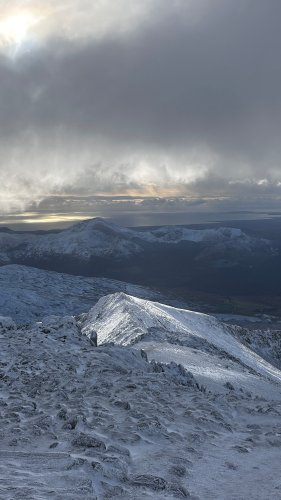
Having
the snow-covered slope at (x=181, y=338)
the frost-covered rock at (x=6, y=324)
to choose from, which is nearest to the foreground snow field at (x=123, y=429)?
the snow-covered slope at (x=181, y=338)

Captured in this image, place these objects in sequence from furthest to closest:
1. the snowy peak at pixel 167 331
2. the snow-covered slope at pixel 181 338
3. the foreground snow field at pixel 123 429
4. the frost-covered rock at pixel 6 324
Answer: the snowy peak at pixel 167 331
the frost-covered rock at pixel 6 324
the snow-covered slope at pixel 181 338
the foreground snow field at pixel 123 429

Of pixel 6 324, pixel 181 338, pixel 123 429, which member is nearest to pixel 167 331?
pixel 181 338

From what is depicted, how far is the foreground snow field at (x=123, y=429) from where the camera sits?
1222 cm

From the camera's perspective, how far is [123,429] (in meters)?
16.5

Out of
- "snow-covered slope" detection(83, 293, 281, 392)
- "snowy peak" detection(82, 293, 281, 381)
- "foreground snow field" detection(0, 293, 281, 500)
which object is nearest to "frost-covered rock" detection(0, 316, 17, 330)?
"foreground snow field" detection(0, 293, 281, 500)

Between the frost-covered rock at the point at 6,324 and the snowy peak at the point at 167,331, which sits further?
the snowy peak at the point at 167,331

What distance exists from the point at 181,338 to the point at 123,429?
114 ft

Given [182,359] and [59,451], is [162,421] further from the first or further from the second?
[182,359]

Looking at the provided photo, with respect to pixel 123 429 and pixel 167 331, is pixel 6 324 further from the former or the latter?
pixel 123 429

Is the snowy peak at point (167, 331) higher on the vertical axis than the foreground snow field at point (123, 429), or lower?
lower

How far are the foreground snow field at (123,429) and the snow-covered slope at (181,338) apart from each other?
2728mm

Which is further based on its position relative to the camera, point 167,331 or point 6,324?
point 167,331

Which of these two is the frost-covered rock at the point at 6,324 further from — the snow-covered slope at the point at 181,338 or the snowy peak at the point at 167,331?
the snow-covered slope at the point at 181,338

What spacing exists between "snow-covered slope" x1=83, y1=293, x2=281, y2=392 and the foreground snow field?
8.95ft
